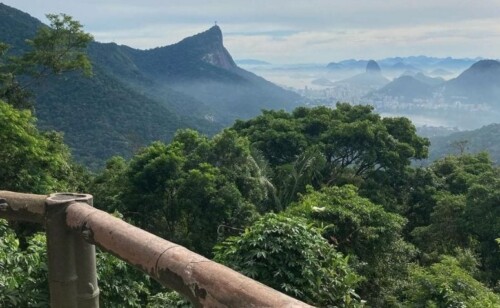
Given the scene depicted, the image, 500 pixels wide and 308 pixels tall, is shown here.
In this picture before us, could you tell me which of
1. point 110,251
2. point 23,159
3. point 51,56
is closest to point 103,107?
point 51,56

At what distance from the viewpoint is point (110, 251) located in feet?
5.14

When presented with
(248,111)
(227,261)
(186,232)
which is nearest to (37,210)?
(227,261)

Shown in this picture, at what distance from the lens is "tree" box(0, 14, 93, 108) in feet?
56.6

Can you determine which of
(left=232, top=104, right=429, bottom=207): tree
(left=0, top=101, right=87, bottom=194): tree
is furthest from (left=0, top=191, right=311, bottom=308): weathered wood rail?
(left=232, top=104, right=429, bottom=207): tree

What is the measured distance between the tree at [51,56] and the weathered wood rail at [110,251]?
16.4 metres

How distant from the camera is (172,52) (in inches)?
4739

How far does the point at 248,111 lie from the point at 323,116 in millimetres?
98099

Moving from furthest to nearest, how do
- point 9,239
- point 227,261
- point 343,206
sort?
point 343,206 < point 227,261 < point 9,239

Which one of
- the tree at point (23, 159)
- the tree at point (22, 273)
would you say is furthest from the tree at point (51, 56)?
the tree at point (22, 273)

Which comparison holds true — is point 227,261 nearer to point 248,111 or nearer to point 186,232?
point 186,232

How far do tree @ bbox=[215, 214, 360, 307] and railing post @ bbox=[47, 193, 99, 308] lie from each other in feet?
11.3

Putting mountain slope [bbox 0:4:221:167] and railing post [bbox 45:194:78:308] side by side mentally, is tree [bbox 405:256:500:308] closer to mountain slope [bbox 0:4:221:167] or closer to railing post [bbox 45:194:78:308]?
railing post [bbox 45:194:78:308]

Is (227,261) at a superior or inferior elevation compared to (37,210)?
inferior

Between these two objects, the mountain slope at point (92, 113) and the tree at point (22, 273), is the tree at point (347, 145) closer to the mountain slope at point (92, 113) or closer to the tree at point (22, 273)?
the tree at point (22, 273)
